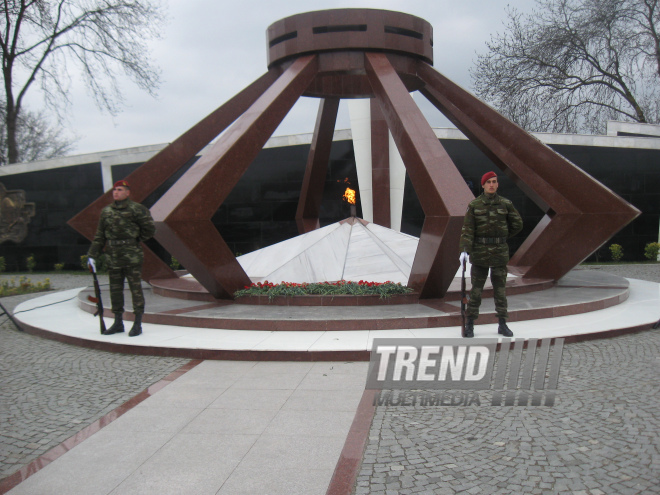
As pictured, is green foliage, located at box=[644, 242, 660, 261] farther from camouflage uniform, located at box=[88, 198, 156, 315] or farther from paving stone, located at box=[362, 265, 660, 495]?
camouflage uniform, located at box=[88, 198, 156, 315]

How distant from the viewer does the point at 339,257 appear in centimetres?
909

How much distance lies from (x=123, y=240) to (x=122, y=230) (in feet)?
0.40

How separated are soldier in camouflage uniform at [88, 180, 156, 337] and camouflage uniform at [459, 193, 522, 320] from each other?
3.69 meters

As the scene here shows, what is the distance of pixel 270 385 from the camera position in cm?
440

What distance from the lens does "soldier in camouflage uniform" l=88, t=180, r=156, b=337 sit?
20.0 ft

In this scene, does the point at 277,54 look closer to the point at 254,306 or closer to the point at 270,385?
the point at 254,306

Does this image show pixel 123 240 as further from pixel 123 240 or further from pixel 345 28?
pixel 345 28

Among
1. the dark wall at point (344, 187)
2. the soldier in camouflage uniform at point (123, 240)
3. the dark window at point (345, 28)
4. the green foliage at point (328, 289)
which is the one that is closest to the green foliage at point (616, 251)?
the dark wall at point (344, 187)

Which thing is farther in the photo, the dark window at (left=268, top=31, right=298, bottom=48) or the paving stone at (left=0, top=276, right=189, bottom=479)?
the dark window at (left=268, top=31, right=298, bottom=48)

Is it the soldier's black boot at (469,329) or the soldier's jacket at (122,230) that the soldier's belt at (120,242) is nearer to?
the soldier's jacket at (122,230)

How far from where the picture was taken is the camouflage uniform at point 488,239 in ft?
18.0

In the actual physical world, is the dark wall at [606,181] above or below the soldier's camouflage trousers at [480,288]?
above

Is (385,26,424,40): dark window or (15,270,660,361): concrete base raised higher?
(385,26,424,40): dark window

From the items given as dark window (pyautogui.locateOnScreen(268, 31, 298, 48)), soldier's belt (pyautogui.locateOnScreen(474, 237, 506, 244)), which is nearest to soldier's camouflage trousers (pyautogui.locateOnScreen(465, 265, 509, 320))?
soldier's belt (pyautogui.locateOnScreen(474, 237, 506, 244))
